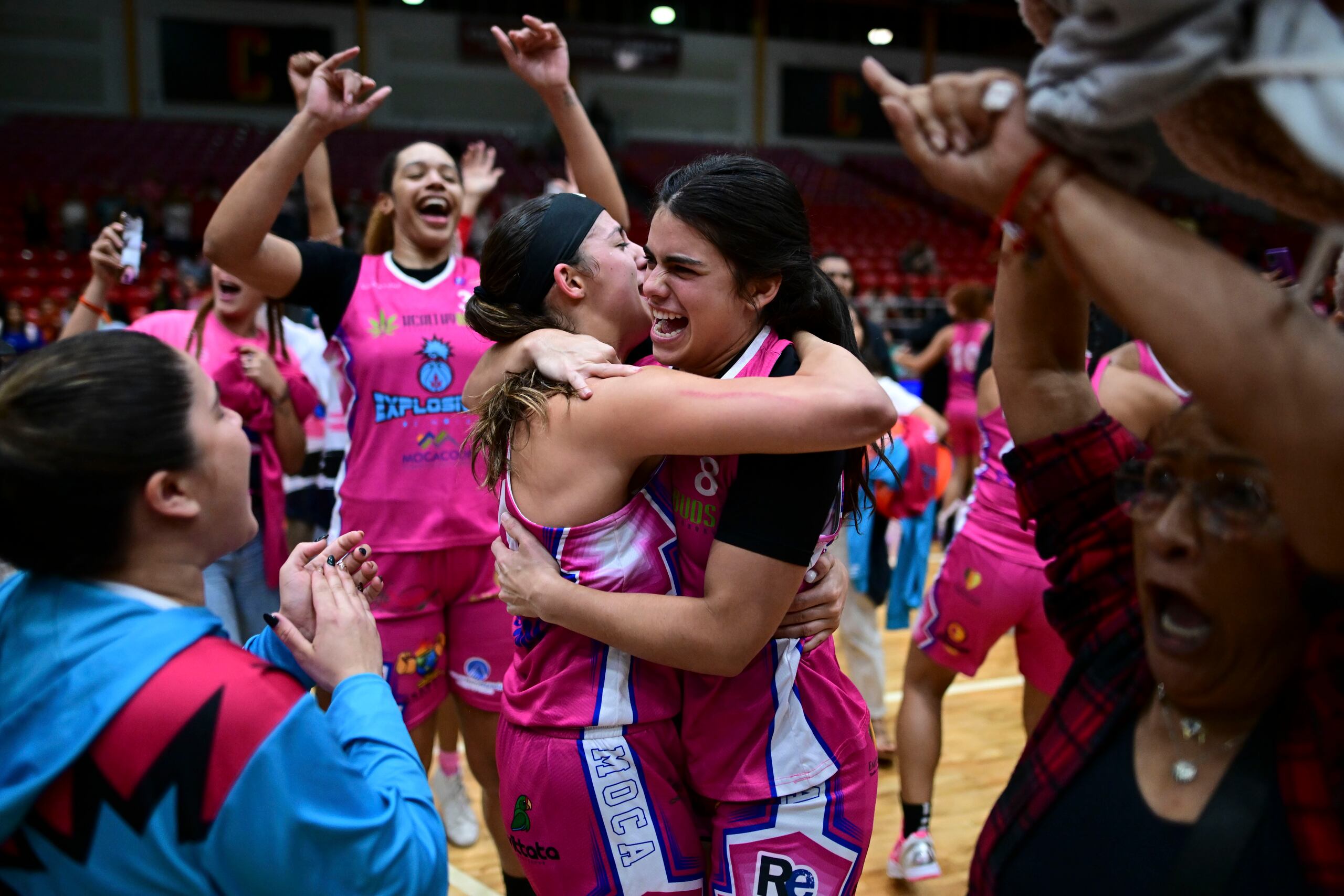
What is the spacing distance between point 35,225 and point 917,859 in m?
12.7

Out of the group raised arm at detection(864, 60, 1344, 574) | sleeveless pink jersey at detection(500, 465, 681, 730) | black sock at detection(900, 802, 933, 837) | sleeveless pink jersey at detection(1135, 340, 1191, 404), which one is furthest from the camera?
black sock at detection(900, 802, 933, 837)

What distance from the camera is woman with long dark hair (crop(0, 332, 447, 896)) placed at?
1.03 m

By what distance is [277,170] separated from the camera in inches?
94.7

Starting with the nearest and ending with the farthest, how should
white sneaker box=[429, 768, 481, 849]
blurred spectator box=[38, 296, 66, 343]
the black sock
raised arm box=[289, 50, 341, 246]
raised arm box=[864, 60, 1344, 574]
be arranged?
1. raised arm box=[864, 60, 1344, 574]
2. the black sock
3. white sneaker box=[429, 768, 481, 849]
4. raised arm box=[289, 50, 341, 246]
5. blurred spectator box=[38, 296, 66, 343]

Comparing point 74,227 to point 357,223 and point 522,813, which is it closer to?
point 357,223

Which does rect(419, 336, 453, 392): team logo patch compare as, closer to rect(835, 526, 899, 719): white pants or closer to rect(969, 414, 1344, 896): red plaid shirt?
rect(835, 526, 899, 719): white pants

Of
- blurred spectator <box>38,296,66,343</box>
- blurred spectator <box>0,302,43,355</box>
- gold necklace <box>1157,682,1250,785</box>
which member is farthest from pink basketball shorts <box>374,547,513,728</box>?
blurred spectator <box>38,296,66,343</box>

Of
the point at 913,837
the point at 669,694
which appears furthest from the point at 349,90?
the point at 913,837

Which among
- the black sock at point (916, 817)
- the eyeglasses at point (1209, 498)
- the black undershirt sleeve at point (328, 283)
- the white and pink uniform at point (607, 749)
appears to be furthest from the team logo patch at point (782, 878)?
the black undershirt sleeve at point (328, 283)

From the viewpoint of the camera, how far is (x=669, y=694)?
5.09 ft

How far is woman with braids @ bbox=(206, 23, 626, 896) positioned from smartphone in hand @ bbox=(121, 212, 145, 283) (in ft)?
2.31

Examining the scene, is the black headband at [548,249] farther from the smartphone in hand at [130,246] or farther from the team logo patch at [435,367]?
the smartphone in hand at [130,246]

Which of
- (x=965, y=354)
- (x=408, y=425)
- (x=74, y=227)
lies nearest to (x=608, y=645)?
(x=408, y=425)

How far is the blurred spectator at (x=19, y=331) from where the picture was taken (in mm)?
6988
